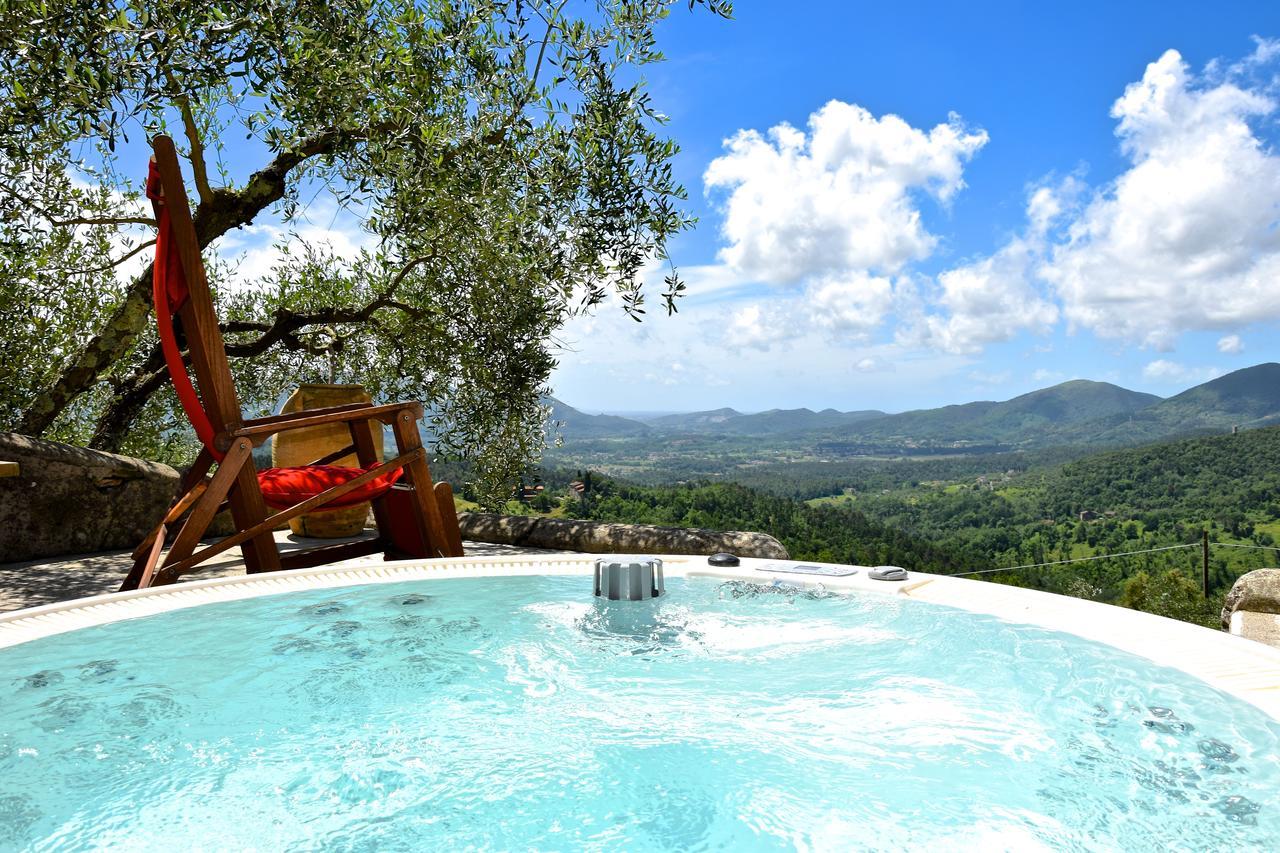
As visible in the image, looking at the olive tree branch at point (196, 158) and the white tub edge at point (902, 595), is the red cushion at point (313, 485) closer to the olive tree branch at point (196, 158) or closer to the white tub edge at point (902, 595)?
the white tub edge at point (902, 595)

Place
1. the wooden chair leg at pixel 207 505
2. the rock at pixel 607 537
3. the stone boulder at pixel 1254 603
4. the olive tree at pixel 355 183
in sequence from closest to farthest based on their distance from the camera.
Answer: the wooden chair leg at pixel 207 505, the olive tree at pixel 355 183, the stone boulder at pixel 1254 603, the rock at pixel 607 537

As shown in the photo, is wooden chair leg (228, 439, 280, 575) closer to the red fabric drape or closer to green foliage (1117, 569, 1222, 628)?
the red fabric drape

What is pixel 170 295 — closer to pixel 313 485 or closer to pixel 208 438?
pixel 208 438

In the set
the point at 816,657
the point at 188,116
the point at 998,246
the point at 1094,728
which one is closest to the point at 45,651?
the point at 816,657

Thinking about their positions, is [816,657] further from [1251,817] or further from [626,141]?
[626,141]

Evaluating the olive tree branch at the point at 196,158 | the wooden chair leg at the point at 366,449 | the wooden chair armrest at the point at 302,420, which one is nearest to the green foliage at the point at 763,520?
the wooden chair leg at the point at 366,449

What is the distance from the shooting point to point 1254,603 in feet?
20.6

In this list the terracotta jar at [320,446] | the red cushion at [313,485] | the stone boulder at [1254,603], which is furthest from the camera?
the terracotta jar at [320,446]

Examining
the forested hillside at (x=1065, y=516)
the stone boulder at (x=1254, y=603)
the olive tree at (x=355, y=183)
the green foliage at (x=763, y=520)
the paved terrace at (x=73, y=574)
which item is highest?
the olive tree at (x=355, y=183)

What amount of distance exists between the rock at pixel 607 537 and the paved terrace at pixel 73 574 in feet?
1.36

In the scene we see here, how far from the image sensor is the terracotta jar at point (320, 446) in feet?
24.8

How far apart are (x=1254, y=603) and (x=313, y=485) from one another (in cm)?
728

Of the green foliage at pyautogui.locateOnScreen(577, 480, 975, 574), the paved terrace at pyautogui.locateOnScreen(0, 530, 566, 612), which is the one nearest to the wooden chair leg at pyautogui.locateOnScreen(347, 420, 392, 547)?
the paved terrace at pyautogui.locateOnScreen(0, 530, 566, 612)

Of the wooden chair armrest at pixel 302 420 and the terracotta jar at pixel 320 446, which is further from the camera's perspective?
the terracotta jar at pixel 320 446
